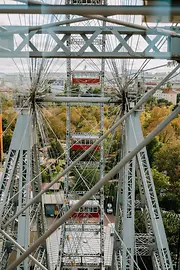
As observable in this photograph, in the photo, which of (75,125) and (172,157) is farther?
(172,157)

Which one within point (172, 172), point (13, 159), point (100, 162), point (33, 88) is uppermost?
point (33, 88)

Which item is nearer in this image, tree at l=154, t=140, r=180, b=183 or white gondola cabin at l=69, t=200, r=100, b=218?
white gondola cabin at l=69, t=200, r=100, b=218

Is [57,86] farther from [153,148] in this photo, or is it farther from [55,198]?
[153,148]

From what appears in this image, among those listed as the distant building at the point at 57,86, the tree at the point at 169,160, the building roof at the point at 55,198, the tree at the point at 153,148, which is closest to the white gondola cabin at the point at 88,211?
the building roof at the point at 55,198

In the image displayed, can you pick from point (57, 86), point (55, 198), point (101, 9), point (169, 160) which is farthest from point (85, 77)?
point (101, 9)

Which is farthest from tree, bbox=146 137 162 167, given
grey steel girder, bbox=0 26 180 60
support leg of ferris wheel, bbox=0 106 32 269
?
grey steel girder, bbox=0 26 180 60

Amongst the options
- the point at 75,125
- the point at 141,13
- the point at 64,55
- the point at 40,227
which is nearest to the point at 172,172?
the point at 75,125

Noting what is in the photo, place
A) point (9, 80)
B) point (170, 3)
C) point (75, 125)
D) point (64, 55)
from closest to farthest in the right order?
point (170, 3), point (64, 55), point (9, 80), point (75, 125)

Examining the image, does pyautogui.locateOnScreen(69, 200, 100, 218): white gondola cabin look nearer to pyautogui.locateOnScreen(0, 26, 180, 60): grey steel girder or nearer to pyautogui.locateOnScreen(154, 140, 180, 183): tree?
pyautogui.locateOnScreen(154, 140, 180, 183): tree

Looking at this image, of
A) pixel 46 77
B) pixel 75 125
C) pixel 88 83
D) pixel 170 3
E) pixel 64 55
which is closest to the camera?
pixel 170 3

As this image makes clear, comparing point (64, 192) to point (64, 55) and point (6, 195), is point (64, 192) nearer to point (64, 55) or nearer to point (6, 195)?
point (6, 195)
